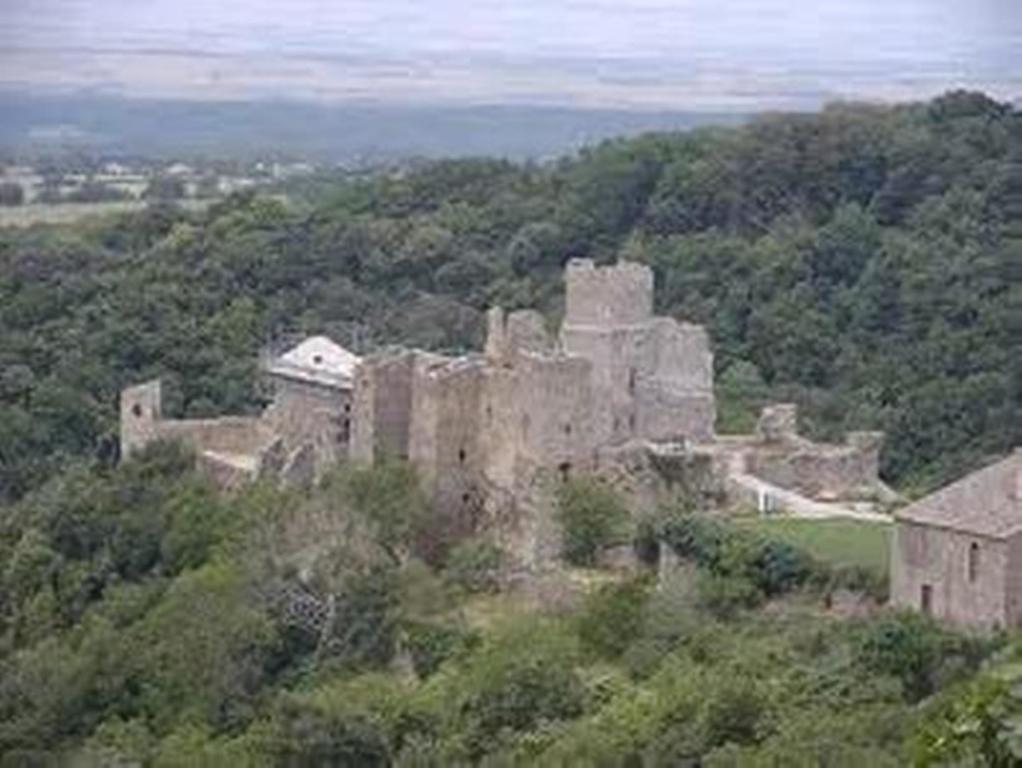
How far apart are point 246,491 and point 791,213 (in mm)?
11684

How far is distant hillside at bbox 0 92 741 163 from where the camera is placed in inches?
1162

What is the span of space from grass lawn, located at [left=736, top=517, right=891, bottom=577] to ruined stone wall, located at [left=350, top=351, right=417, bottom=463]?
7.73 feet

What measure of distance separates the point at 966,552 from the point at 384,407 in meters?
4.67

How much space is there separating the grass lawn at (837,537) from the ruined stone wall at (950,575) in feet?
1.61

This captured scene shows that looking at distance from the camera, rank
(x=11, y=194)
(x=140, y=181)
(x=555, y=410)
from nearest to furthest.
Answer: (x=555, y=410), (x=11, y=194), (x=140, y=181)

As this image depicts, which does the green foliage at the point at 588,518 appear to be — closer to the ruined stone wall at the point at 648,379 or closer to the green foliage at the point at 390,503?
the ruined stone wall at the point at 648,379

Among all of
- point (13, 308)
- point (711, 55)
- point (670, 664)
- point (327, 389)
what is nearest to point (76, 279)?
point (13, 308)

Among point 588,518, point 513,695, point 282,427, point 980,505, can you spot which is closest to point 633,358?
point 588,518

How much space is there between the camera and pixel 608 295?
17953 mm

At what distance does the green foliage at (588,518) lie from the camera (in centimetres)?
1703

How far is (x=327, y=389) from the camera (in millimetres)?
19203

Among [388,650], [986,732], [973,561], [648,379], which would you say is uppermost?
[986,732]

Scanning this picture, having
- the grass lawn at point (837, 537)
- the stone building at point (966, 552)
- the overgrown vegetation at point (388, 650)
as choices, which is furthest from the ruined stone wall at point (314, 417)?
the stone building at point (966, 552)

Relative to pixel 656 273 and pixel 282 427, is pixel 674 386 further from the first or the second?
pixel 656 273
